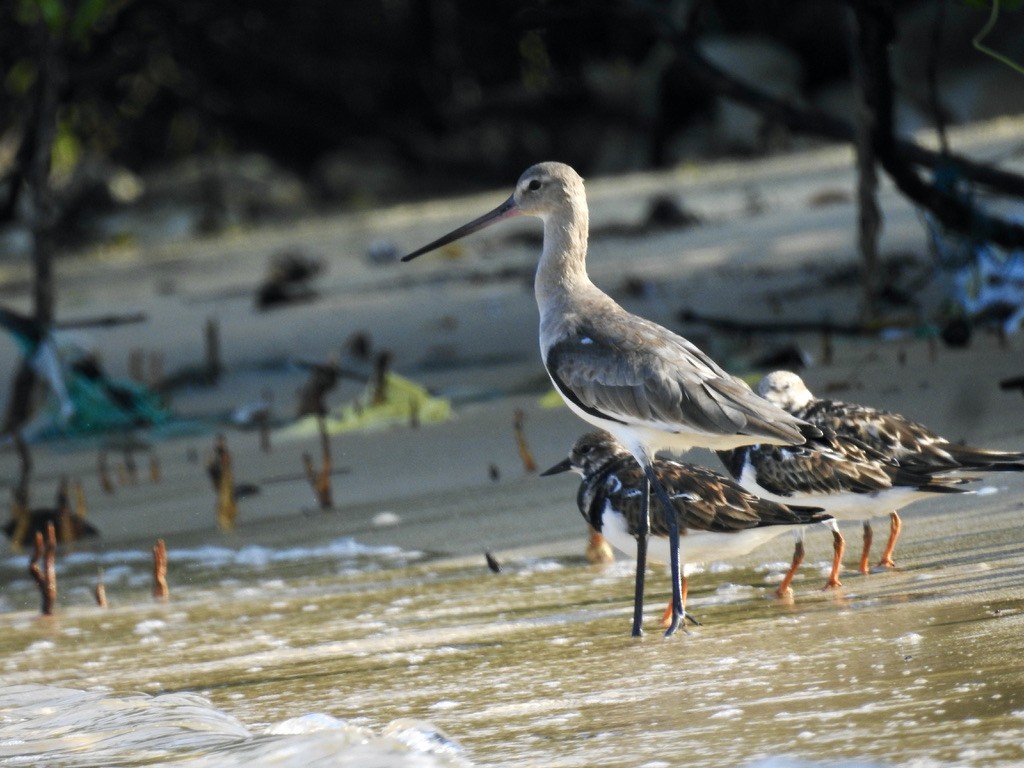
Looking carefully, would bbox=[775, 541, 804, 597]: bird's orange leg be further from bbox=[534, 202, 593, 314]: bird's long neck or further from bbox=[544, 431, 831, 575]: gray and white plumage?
bbox=[534, 202, 593, 314]: bird's long neck

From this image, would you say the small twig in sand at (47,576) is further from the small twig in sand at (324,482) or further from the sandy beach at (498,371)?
the small twig in sand at (324,482)

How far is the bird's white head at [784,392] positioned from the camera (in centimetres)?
528

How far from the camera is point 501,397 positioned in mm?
8164

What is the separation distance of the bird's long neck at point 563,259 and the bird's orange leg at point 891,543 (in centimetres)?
127

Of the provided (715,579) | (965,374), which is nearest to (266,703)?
(715,579)

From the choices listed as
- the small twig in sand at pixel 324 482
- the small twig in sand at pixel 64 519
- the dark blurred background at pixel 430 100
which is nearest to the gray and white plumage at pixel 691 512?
the small twig in sand at pixel 324 482

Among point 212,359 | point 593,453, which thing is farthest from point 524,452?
point 212,359

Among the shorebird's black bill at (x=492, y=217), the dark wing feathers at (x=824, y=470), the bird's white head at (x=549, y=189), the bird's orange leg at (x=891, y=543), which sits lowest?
the bird's orange leg at (x=891, y=543)

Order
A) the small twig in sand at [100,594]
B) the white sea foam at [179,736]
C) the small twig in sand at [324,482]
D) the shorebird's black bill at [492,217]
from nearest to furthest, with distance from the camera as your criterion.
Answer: the white sea foam at [179,736]
the small twig in sand at [100,594]
the shorebird's black bill at [492,217]
the small twig in sand at [324,482]

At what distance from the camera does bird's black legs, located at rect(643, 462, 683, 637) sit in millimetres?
4465

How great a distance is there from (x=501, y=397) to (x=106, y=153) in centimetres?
1710

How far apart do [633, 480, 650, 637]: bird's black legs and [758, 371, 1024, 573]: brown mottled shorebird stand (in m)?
0.68

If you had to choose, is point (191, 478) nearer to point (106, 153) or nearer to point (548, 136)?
point (548, 136)

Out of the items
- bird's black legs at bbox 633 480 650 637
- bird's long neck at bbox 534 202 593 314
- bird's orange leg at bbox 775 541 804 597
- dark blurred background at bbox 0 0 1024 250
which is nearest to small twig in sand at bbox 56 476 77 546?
bird's long neck at bbox 534 202 593 314
